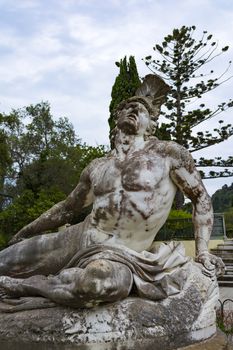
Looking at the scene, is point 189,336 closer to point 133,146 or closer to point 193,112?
point 133,146

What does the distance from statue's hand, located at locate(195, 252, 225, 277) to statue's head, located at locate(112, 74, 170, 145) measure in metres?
0.84

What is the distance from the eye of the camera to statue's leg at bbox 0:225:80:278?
2.95 m

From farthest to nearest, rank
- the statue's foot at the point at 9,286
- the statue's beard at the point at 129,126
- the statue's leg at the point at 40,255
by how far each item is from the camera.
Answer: the statue's beard at the point at 129,126 < the statue's leg at the point at 40,255 < the statue's foot at the point at 9,286

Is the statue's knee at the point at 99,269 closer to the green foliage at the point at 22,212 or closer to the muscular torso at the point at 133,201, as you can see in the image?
the muscular torso at the point at 133,201

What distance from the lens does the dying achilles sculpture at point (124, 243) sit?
2.48 meters

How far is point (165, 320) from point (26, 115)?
106 feet

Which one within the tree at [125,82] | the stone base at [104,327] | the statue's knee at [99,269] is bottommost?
the stone base at [104,327]

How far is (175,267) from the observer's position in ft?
9.23

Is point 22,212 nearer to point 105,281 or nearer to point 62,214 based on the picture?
point 62,214

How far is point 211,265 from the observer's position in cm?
286

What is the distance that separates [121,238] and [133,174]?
0.37 metres

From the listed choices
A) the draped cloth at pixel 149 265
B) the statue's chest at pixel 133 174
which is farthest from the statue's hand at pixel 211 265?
the statue's chest at pixel 133 174

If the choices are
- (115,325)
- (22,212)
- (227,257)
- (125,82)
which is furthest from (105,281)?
(22,212)

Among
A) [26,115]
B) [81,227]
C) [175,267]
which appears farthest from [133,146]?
[26,115]
